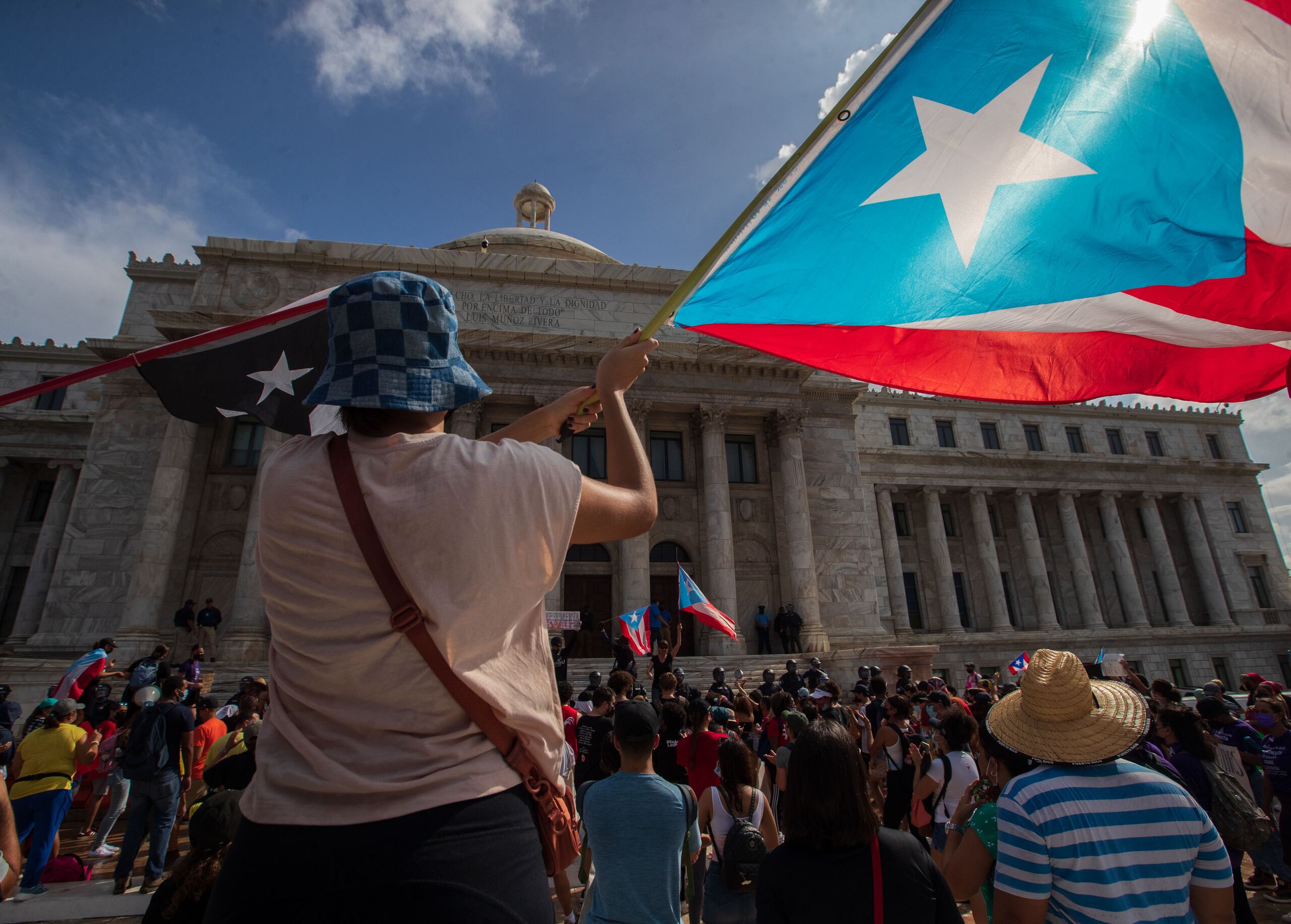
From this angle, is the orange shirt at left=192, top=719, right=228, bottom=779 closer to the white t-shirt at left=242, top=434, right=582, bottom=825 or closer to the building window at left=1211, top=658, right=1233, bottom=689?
the white t-shirt at left=242, top=434, right=582, bottom=825

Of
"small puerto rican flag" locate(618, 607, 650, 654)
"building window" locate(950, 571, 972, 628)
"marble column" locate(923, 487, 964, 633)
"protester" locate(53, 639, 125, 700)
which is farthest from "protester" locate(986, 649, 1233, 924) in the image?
"building window" locate(950, 571, 972, 628)

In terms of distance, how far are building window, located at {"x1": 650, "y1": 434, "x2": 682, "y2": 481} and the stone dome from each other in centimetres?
906

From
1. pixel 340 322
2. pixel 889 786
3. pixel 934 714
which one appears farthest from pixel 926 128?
pixel 934 714

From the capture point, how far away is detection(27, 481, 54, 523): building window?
3102cm

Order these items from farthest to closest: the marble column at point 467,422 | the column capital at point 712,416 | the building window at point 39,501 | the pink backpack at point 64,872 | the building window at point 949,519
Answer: the building window at point 949,519, the building window at point 39,501, the column capital at point 712,416, the marble column at point 467,422, the pink backpack at point 64,872

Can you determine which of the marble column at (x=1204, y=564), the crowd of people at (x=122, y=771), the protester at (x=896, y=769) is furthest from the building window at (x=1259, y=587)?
the crowd of people at (x=122, y=771)

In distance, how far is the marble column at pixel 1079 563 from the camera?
Answer: 3528 centimetres

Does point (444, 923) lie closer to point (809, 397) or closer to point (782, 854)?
point (782, 854)

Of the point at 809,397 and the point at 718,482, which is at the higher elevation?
the point at 809,397

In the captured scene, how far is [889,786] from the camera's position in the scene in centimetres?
679

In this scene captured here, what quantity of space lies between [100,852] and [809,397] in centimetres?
2558

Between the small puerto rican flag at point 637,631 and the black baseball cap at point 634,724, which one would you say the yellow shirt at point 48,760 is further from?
the small puerto rican flag at point 637,631

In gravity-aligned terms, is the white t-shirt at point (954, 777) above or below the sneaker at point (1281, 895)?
above

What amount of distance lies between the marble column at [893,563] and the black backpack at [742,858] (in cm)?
3060
